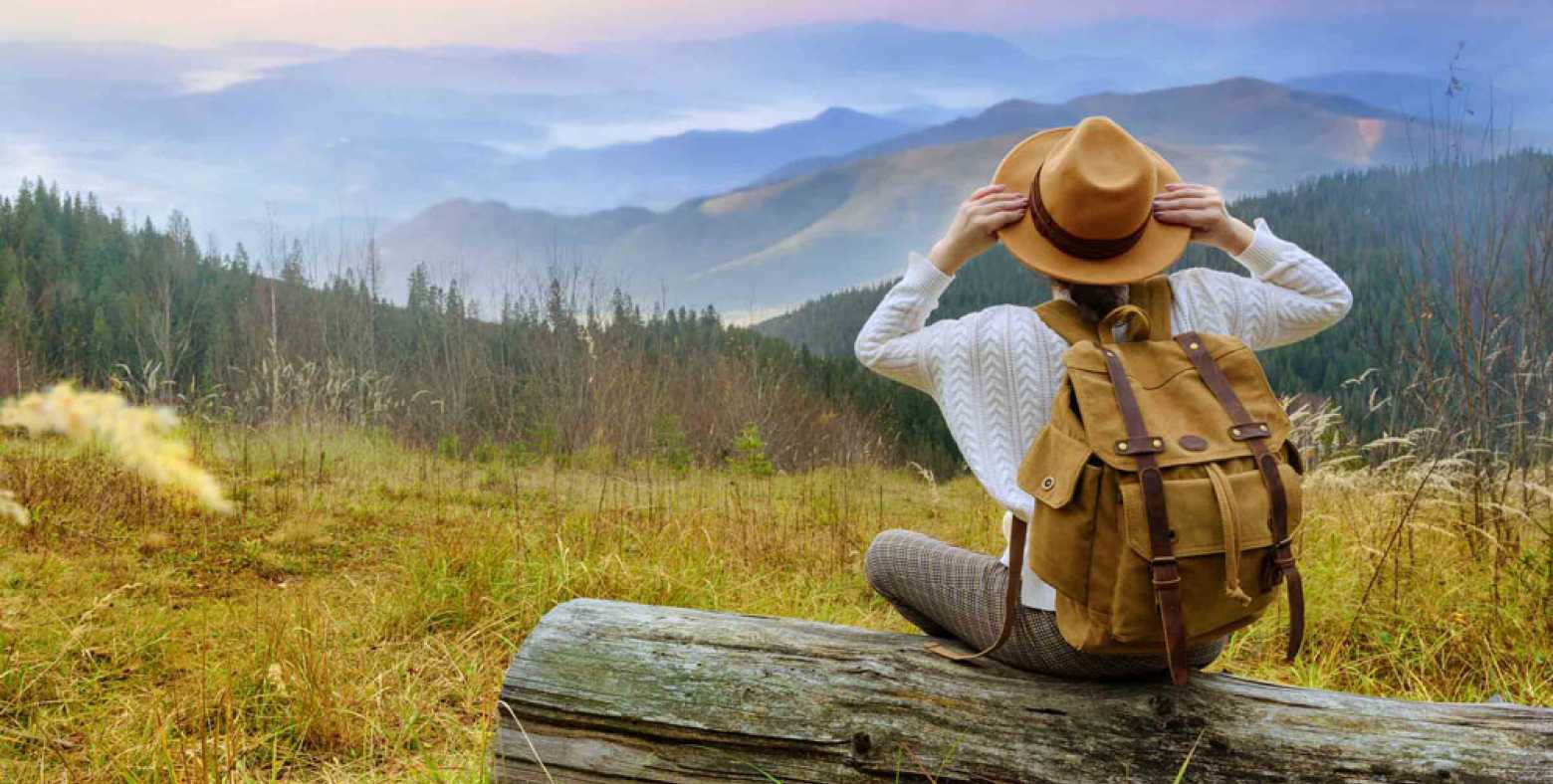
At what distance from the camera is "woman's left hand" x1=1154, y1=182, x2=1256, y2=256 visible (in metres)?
2.00

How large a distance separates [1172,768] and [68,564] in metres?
4.86

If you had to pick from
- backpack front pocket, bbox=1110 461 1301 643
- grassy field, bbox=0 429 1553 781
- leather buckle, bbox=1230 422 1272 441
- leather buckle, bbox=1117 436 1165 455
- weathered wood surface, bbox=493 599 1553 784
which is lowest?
grassy field, bbox=0 429 1553 781

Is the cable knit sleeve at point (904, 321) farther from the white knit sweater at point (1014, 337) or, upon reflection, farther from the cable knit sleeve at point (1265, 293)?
the cable knit sleeve at point (1265, 293)

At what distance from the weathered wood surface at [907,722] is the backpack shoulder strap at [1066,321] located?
0.69m

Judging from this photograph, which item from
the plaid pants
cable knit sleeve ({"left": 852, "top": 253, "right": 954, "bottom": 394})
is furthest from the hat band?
the plaid pants

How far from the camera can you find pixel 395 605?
399 cm

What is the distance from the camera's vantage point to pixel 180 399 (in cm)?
844

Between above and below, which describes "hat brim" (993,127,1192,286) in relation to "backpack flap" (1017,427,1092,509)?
above

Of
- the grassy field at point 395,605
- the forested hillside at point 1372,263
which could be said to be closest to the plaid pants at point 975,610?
the grassy field at point 395,605

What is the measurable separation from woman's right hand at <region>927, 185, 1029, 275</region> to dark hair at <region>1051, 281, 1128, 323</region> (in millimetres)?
161

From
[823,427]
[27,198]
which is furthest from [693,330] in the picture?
[27,198]

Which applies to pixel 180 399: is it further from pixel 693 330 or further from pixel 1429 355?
pixel 1429 355

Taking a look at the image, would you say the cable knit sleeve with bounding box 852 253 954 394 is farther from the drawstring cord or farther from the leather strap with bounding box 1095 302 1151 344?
the drawstring cord

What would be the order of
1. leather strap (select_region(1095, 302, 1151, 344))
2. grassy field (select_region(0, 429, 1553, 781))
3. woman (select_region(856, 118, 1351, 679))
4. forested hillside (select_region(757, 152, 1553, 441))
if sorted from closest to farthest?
leather strap (select_region(1095, 302, 1151, 344)) < woman (select_region(856, 118, 1351, 679)) < grassy field (select_region(0, 429, 1553, 781)) < forested hillside (select_region(757, 152, 1553, 441))
